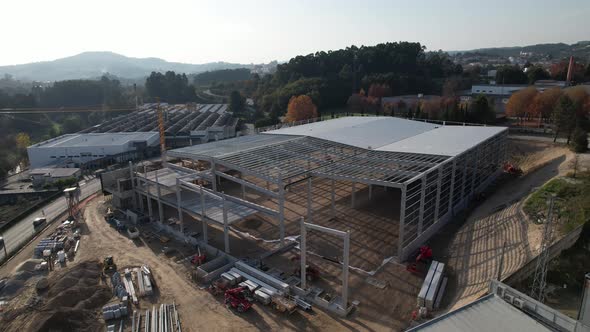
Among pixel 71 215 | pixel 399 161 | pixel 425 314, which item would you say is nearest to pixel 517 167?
pixel 399 161

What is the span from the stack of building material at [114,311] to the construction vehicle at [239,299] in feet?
13.1

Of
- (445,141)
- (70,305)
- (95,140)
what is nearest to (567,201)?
(445,141)

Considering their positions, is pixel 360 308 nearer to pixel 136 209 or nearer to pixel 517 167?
pixel 136 209

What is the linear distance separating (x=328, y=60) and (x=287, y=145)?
52266mm

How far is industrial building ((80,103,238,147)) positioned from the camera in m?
53.2

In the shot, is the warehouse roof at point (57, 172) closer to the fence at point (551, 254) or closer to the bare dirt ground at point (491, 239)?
the bare dirt ground at point (491, 239)

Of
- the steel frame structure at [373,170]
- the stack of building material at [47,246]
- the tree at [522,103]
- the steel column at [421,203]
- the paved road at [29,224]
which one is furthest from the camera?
the tree at [522,103]

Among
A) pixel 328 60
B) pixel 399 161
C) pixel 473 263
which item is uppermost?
pixel 328 60

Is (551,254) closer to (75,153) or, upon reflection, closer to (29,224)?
(29,224)

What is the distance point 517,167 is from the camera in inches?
1168

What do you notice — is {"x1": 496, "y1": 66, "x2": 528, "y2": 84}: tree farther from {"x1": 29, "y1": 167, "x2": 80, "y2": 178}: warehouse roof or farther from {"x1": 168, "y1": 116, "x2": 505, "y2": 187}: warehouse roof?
{"x1": 29, "y1": 167, "x2": 80, "y2": 178}: warehouse roof

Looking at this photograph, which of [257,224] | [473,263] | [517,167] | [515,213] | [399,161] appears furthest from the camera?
[517,167]

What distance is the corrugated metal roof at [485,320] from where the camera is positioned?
339 inches

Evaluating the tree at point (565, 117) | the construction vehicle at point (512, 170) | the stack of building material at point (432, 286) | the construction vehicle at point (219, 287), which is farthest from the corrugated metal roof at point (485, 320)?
the tree at point (565, 117)
